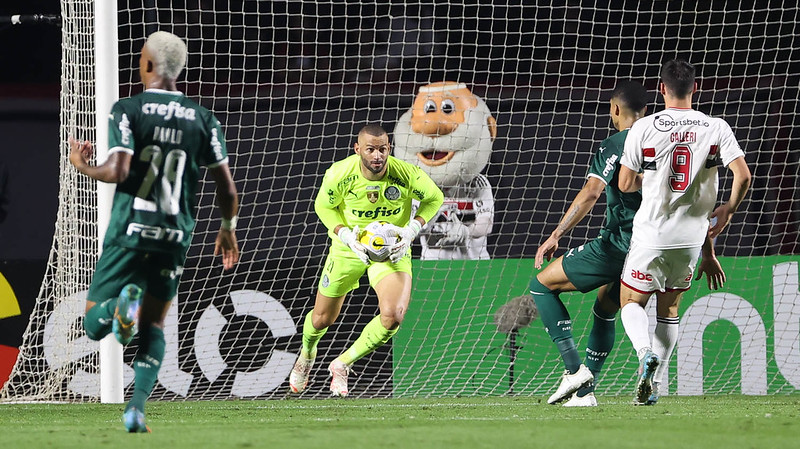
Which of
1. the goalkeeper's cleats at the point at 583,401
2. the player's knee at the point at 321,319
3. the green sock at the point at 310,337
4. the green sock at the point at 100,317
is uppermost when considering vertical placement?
the green sock at the point at 100,317

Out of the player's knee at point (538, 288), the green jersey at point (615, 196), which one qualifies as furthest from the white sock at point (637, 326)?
the player's knee at point (538, 288)

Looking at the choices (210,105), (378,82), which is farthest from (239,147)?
(378,82)

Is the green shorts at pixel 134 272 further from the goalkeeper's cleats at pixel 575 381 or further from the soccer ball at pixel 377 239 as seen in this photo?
the goalkeeper's cleats at pixel 575 381

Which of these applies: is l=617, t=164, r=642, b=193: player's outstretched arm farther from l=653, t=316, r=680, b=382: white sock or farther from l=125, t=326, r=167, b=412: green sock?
l=125, t=326, r=167, b=412: green sock

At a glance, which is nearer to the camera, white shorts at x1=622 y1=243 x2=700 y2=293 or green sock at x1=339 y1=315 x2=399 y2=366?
white shorts at x1=622 y1=243 x2=700 y2=293

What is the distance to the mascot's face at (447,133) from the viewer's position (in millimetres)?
9508

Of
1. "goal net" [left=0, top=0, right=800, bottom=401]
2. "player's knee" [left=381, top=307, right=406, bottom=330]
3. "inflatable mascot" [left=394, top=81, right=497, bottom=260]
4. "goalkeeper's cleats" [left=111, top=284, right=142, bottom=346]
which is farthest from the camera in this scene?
"inflatable mascot" [left=394, top=81, right=497, bottom=260]

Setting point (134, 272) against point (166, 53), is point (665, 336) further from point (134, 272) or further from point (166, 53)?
point (166, 53)

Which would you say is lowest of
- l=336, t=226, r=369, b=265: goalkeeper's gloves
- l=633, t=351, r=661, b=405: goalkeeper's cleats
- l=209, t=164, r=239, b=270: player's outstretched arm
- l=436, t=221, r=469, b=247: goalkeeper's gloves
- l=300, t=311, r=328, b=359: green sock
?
l=300, t=311, r=328, b=359: green sock

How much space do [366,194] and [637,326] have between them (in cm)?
227

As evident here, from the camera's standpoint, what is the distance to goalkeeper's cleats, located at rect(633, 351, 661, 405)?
5.50m

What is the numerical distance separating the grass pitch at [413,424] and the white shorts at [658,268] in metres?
0.69

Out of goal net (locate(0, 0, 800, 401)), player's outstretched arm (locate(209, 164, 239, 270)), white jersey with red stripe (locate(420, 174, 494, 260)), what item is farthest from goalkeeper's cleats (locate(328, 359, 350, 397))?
player's outstretched arm (locate(209, 164, 239, 270))

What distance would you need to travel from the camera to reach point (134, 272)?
4551 millimetres
